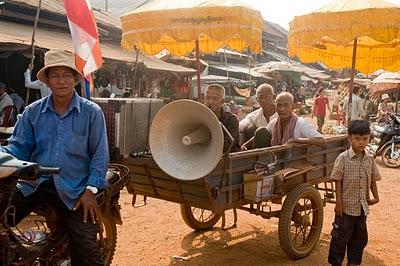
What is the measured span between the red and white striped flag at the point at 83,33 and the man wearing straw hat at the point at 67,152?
2.35 meters

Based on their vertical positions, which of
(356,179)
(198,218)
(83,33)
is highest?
(83,33)

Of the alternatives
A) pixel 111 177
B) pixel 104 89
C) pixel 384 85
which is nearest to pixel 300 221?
pixel 111 177

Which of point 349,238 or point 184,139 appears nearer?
point 184,139

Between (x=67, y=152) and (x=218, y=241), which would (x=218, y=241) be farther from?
(x=67, y=152)

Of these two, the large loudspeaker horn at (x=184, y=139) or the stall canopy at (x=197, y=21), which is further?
the stall canopy at (x=197, y=21)

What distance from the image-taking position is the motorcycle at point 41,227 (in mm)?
2371

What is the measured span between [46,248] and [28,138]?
2.33 ft

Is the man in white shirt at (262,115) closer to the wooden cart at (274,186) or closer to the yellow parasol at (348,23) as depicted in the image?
the yellow parasol at (348,23)

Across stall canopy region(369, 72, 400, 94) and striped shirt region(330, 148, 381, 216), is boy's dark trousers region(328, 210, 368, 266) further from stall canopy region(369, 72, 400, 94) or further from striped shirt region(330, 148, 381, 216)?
stall canopy region(369, 72, 400, 94)

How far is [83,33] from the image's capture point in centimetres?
530

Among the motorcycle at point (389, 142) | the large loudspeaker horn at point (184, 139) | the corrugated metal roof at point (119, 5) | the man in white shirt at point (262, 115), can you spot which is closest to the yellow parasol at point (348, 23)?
the man in white shirt at point (262, 115)

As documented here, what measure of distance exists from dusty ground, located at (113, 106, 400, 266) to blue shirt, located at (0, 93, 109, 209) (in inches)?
72.9

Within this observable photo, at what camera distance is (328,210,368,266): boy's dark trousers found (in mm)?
4145

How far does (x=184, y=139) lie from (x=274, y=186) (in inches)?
39.4
